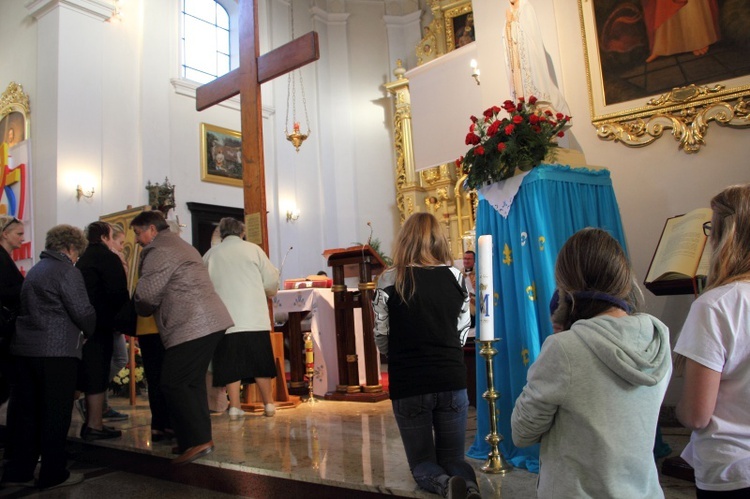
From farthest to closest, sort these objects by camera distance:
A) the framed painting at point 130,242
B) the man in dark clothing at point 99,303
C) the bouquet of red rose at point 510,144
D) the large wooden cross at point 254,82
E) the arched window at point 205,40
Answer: the arched window at point 205,40 → the framed painting at point 130,242 → the large wooden cross at point 254,82 → the man in dark clothing at point 99,303 → the bouquet of red rose at point 510,144

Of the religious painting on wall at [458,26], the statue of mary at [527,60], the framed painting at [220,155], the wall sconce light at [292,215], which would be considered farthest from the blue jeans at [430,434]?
the religious painting on wall at [458,26]

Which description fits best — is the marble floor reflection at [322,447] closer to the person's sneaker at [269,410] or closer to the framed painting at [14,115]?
the person's sneaker at [269,410]

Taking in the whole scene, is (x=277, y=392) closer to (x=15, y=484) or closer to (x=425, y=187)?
(x=15, y=484)

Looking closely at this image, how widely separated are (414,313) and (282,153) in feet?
30.8

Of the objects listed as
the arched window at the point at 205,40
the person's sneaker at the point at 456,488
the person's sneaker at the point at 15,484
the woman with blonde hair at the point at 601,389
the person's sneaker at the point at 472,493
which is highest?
the arched window at the point at 205,40

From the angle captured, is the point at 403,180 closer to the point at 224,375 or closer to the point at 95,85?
the point at 95,85

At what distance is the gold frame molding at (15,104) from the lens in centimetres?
923

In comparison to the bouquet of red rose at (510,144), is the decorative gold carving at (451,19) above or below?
above

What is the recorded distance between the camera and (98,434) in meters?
4.17

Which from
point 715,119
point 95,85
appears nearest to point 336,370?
point 715,119

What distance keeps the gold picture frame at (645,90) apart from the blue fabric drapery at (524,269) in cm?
134

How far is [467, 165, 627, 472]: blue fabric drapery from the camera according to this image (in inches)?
124

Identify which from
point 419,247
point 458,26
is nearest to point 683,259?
point 419,247

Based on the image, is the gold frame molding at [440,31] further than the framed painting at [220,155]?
Yes
